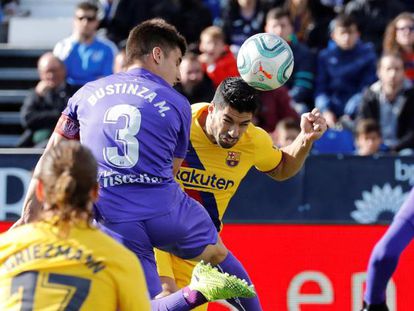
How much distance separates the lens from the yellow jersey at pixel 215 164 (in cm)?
729

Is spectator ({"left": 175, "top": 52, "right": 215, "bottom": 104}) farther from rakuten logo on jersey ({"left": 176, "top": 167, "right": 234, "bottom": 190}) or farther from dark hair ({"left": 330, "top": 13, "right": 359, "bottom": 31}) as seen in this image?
rakuten logo on jersey ({"left": 176, "top": 167, "right": 234, "bottom": 190})

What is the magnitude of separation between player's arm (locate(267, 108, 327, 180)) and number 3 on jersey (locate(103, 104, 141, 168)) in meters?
1.37

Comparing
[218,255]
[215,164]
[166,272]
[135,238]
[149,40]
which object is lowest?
[166,272]

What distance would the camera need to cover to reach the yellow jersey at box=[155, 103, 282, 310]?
7289mm

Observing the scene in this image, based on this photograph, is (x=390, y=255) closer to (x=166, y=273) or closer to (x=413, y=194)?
(x=413, y=194)

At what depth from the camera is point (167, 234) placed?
6.35 meters

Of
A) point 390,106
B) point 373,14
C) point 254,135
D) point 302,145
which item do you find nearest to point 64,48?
point 390,106

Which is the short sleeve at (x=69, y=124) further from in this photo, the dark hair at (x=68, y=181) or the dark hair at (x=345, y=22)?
the dark hair at (x=345, y=22)

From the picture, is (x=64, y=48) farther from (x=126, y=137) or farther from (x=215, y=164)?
(x=126, y=137)

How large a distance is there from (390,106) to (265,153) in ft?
14.7

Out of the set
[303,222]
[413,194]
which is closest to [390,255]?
[413,194]

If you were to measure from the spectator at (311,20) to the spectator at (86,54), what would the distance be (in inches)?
88.9

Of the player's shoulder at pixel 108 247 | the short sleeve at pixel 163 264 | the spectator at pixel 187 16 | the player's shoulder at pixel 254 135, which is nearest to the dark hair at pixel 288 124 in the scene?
the spectator at pixel 187 16

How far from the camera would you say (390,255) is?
5719 millimetres
